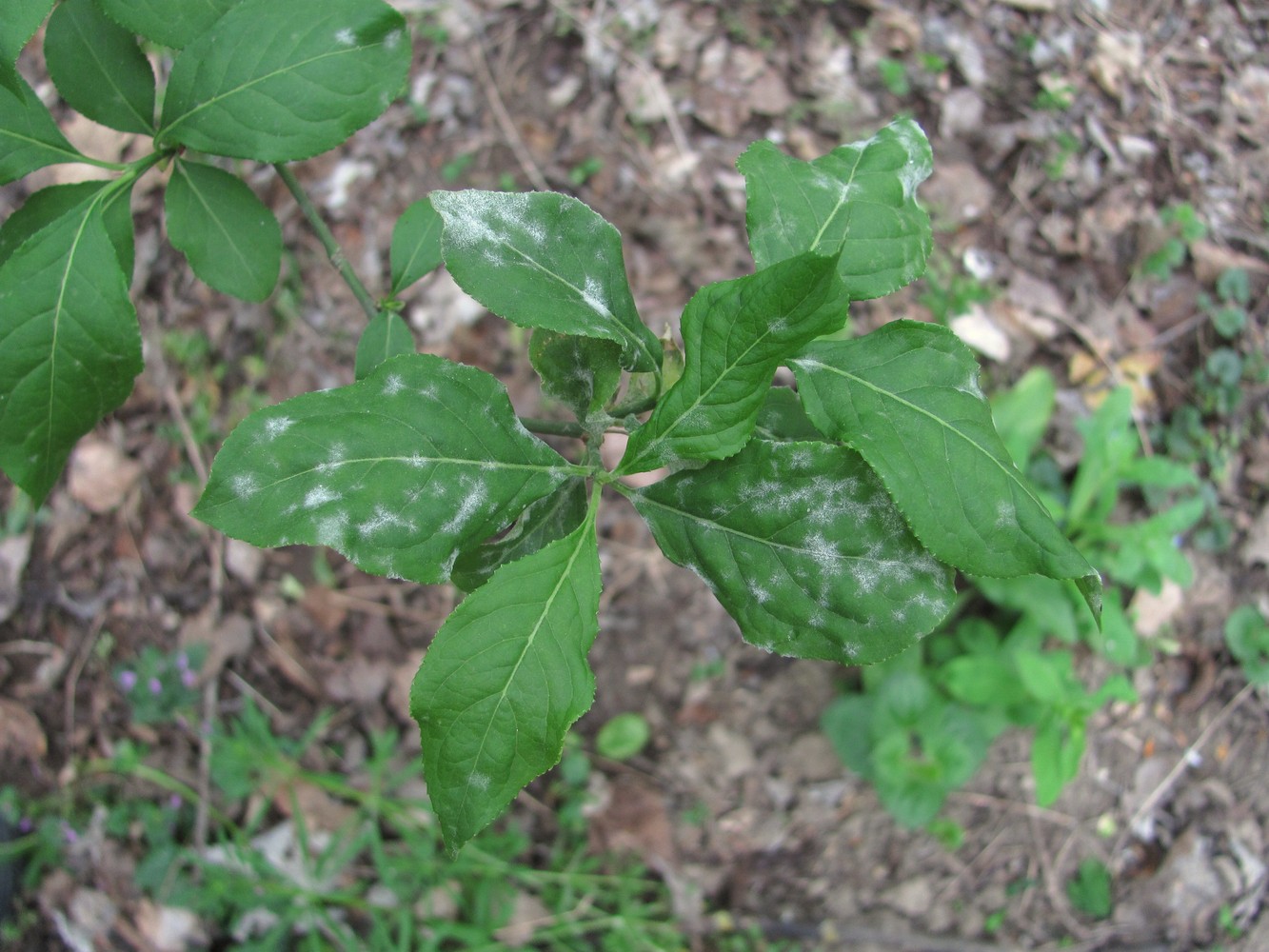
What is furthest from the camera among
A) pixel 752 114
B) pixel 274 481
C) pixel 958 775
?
pixel 752 114

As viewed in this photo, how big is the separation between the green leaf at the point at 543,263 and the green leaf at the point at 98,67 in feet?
2.44

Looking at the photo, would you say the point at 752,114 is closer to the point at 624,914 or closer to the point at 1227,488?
the point at 1227,488

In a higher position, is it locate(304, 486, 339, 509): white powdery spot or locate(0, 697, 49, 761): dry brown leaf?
locate(304, 486, 339, 509): white powdery spot

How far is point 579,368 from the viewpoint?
1.40 metres

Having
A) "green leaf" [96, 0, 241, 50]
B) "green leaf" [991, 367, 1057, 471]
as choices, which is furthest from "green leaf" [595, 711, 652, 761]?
"green leaf" [96, 0, 241, 50]

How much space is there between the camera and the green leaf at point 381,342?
1.60m

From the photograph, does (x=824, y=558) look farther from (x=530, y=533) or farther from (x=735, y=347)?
(x=530, y=533)

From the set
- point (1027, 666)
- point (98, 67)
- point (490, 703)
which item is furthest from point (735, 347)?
point (1027, 666)

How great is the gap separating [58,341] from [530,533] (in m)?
0.80

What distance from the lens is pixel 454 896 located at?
3340mm

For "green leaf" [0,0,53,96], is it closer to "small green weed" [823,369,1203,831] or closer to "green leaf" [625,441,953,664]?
"green leaf" [625,441,953,664]

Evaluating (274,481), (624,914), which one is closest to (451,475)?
(274,481)

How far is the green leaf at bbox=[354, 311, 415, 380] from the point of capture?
5.25 feet

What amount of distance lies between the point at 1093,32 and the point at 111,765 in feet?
16.8
